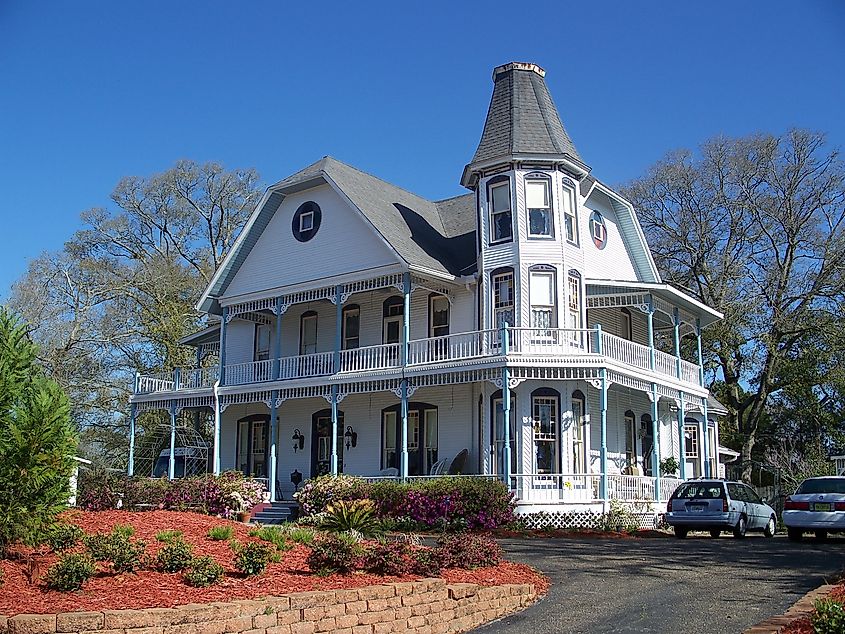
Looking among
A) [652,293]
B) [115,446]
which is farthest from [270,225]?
[115,446]

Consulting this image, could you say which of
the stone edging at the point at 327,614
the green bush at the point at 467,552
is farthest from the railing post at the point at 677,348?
the stone edging at the point at 327,614

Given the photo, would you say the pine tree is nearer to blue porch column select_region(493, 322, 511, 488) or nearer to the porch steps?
blue porch column select_region(493, 322, 511, 488)

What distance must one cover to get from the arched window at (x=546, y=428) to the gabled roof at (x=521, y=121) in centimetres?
660

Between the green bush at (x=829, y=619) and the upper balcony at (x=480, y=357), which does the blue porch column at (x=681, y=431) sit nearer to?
the upper balcony at (x=480, y=357)

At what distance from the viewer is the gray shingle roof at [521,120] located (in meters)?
25.6

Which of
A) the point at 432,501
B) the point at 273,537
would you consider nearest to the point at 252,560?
the point at 273,537

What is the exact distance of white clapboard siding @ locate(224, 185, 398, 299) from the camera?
27.1 m

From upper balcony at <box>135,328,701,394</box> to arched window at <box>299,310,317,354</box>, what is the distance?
1.39 metres

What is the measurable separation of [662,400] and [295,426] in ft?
39.3

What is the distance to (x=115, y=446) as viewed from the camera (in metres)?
42.1

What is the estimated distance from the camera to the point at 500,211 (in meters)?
25.7

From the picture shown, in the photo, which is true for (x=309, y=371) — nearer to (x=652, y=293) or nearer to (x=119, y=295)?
(x=652, y=293)

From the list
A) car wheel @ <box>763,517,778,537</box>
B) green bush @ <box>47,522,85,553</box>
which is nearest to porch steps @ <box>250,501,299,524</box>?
car wheel @ <box>763,517,778,537</box>

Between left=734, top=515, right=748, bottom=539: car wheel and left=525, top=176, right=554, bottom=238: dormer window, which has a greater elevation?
left=525, top=176, right=554, bottom=238: dormer window
